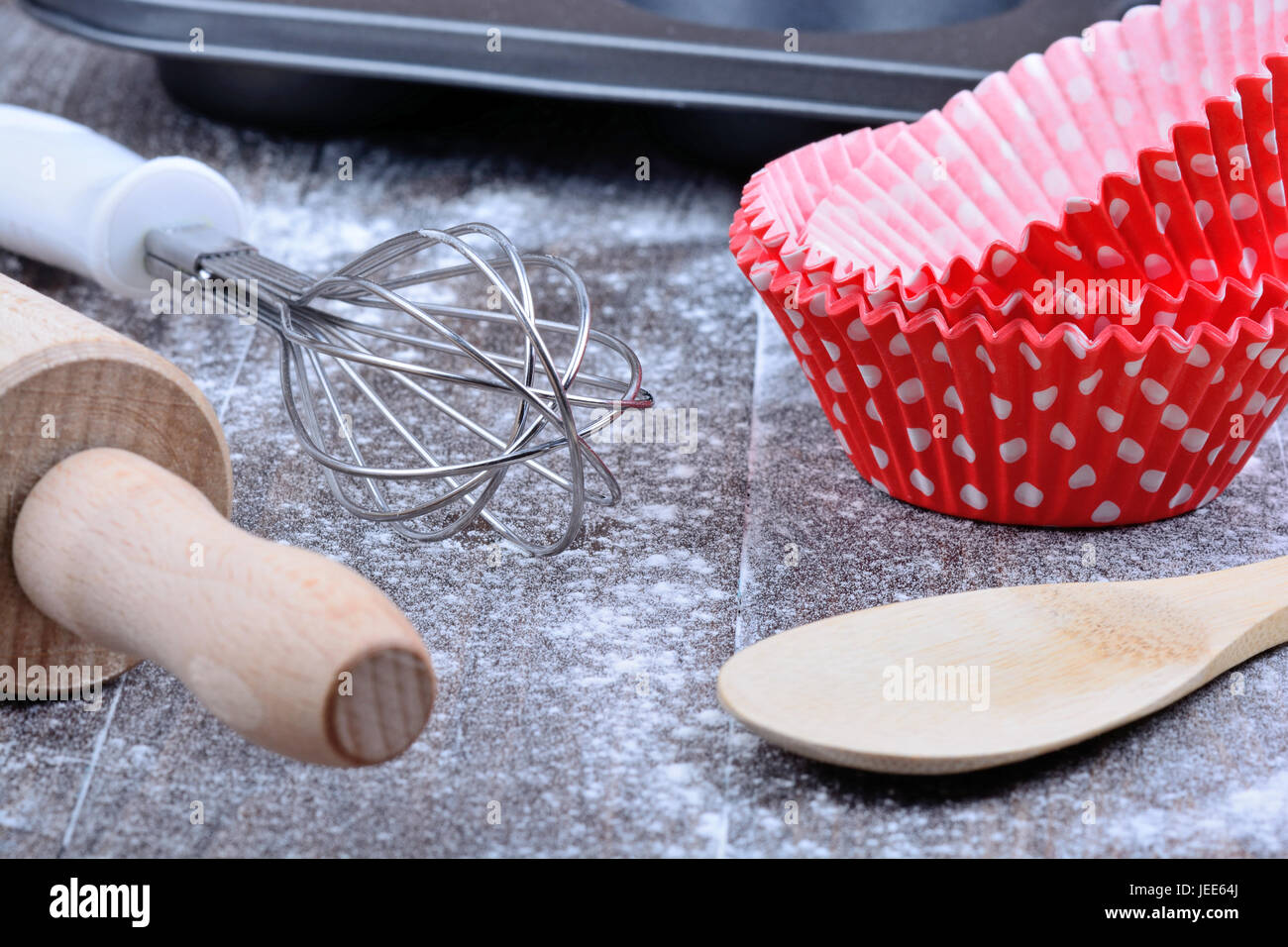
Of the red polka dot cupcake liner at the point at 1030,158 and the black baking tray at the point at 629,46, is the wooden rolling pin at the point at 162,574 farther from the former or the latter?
the black baking tray at the point at 629,46

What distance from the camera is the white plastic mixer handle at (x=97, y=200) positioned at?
2.15 feet

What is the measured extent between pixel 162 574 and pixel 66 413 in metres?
0.08

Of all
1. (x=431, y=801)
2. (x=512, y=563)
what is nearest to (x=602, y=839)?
(x=431, y=801)

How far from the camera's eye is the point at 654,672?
0.50 meters

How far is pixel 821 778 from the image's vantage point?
1.46 ft

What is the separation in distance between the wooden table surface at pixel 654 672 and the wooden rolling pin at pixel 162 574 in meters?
0.06

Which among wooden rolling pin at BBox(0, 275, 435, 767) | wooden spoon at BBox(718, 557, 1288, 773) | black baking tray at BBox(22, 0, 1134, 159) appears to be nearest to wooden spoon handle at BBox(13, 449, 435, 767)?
wooden rolling pin at BBox(0, 275, 435, 767)

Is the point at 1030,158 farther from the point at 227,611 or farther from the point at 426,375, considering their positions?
the point at 227,611

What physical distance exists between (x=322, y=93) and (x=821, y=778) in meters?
0.63

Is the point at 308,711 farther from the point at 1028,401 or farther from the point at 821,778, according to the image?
the point at 1028,401

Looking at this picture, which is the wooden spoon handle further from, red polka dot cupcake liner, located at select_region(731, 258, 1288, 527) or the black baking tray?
the black baking tray

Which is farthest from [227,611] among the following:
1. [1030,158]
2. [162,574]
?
[1030,158]

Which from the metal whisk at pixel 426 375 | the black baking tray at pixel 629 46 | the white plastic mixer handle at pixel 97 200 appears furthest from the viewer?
the black baking tray at pixel 629 46

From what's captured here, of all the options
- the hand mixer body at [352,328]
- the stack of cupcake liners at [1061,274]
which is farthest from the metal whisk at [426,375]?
the stack of cupcake liners at [1061,274]
